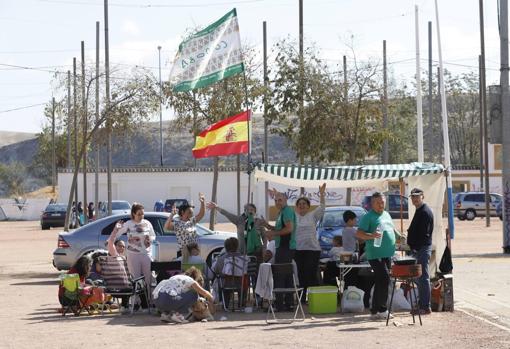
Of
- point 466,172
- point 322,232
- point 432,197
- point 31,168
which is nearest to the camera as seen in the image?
point 432,197

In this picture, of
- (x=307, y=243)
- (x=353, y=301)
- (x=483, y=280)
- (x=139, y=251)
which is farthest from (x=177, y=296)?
(x=483, y=280)

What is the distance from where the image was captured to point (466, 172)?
7612 cm

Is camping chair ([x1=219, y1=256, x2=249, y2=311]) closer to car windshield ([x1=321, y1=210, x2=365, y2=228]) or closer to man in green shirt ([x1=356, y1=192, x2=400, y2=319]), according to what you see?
man in green shirt ([x1=356, y1=192, x2=400, y2=319])

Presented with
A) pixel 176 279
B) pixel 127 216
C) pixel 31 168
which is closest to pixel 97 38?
pixel 127 216

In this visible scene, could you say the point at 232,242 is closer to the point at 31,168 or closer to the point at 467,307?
the point at 467,307

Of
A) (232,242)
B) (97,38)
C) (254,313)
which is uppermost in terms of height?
(97,38)

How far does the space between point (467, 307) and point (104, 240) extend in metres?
8.38

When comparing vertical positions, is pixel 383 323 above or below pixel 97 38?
below

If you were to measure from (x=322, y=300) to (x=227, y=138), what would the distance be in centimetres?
382

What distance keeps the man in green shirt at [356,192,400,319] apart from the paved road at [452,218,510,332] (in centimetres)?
140

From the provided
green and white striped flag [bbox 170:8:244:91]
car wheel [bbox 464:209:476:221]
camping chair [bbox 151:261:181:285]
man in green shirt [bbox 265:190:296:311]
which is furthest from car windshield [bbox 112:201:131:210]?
man in green shirt [bbox 265:190:296:311]

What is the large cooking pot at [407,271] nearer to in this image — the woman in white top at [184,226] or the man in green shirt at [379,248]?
the man in green shirt at [379,248]

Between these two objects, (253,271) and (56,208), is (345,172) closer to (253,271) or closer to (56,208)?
(253,271)

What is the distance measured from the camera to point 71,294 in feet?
52.1
